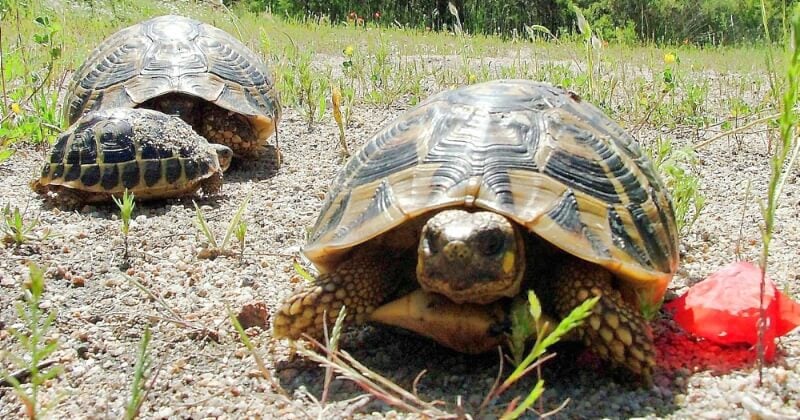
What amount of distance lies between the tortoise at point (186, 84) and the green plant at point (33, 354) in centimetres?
231

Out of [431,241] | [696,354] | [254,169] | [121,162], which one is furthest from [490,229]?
[254,169]

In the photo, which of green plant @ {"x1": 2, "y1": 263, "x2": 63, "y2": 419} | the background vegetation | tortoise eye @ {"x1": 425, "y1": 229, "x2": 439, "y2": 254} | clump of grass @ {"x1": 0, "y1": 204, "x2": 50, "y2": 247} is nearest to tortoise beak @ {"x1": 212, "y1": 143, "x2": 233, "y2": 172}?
clump of grass @ {"x1": 0, "y1": 204, "x2": 50, "y2": 247}

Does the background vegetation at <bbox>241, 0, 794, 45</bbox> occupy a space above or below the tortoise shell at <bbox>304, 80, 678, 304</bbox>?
below

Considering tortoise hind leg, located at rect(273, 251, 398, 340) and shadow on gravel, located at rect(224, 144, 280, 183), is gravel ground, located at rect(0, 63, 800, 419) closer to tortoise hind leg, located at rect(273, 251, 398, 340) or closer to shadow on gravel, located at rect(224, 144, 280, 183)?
tortoise hind leg, located at rect(273, 251, 398, 340)

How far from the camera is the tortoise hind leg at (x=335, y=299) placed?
2.12 m

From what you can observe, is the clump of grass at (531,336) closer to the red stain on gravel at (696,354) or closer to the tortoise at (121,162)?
the red stain on gravel at (696,354)

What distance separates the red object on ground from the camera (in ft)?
6.72

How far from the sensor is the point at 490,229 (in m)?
1.85

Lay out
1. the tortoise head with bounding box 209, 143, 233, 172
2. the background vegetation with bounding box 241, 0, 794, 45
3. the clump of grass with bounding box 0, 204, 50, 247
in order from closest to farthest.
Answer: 1. the clump of grass with bounding box 0, 204, 50, 247
2. the tortoise head with bounding box 209, 143, 233, 172
3. the background vegetation with bounding box 241, 0, 794, 45

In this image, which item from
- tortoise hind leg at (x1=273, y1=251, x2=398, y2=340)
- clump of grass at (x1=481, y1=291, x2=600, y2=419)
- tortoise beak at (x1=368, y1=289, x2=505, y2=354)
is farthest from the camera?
tortoise hind leg at (x1=273, y1=251, x2=398, y2=340)

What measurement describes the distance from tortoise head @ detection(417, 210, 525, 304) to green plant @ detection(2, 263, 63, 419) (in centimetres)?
83

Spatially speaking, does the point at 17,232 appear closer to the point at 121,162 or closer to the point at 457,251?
the point at 121,162

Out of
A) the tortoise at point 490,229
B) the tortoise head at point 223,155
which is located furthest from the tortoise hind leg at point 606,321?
the tortoise head at point 223,155

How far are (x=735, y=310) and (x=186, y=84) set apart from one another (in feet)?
11.1
